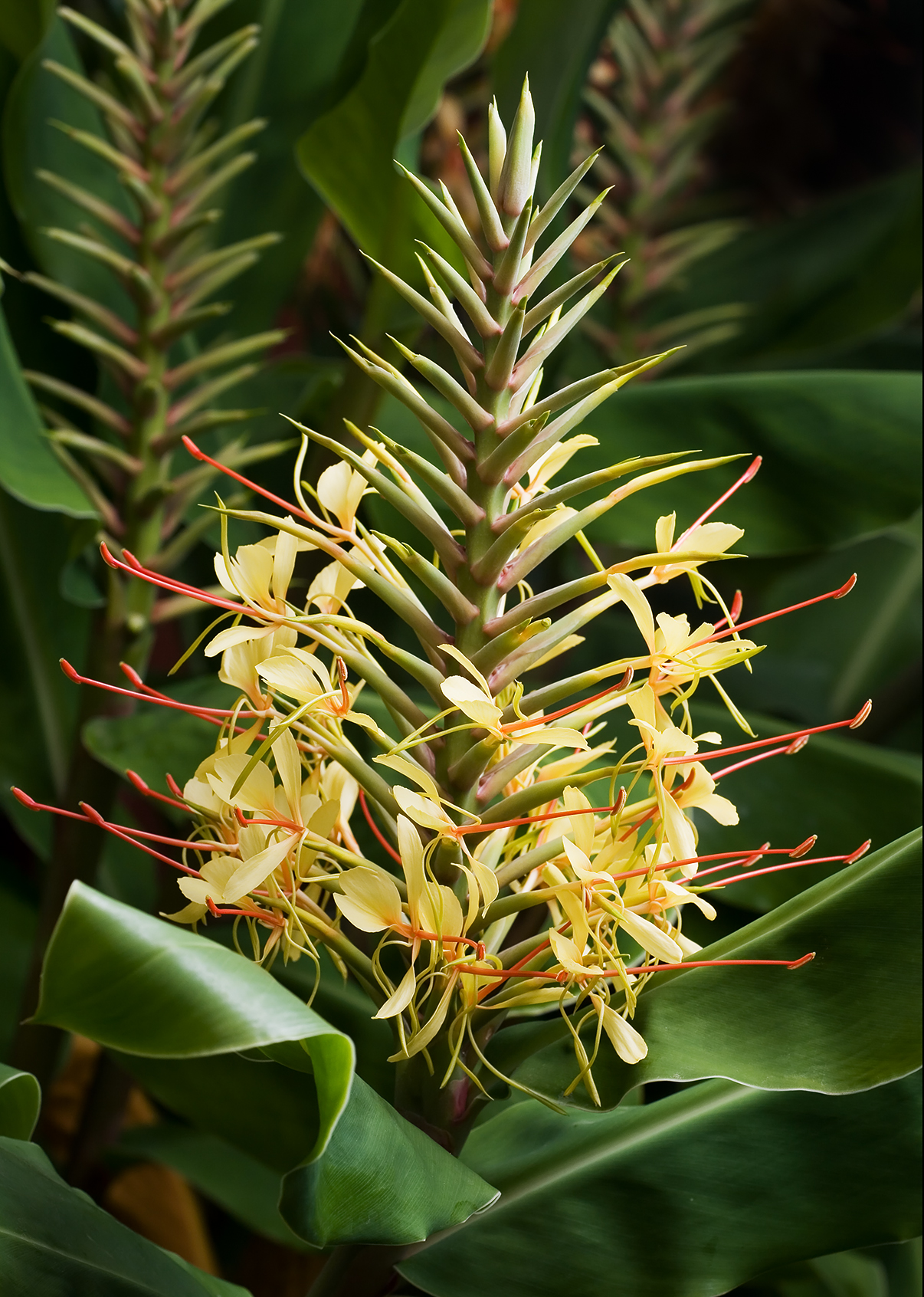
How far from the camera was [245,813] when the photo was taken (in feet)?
1.63

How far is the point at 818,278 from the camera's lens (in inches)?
56.0

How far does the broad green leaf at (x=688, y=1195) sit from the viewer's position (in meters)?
0.52

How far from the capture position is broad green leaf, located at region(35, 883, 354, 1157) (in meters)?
0.34

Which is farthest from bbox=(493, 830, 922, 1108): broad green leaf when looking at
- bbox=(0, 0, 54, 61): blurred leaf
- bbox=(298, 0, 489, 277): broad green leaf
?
bbox=(0, 0, 54, 61): blurred leaf

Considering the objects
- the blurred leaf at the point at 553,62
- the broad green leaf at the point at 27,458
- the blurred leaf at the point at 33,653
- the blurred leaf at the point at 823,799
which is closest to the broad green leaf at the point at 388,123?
the blurred leaf at the point at 553,62

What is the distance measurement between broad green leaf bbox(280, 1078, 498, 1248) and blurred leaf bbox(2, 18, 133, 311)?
0.77 meters

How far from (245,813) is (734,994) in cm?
24

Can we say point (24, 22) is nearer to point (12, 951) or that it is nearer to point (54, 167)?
point (54, 167)

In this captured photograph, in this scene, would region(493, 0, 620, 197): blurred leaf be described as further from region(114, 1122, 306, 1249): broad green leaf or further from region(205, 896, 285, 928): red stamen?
region(114, 1122, 306, 1249): broad green leaf

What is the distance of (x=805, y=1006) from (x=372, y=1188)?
0.67 feet

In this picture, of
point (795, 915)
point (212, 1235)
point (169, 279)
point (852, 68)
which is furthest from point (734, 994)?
point (852, 68)

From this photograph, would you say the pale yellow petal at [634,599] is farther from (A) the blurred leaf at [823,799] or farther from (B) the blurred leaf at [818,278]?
(B) the blurred leaf at [818,278]

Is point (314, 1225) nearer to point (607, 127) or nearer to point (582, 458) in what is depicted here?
point (582, 458)

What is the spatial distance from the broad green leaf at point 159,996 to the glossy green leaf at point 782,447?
54 centimetres
